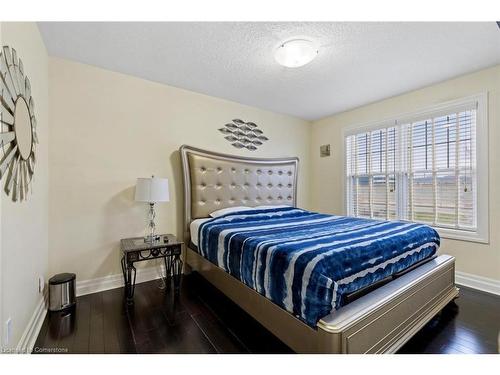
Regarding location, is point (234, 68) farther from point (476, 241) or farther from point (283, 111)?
point (476, 241)

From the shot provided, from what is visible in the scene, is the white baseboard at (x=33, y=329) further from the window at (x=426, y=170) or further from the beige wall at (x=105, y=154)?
the window at (x=426, y=170)

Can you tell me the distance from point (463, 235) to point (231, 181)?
9.40ft

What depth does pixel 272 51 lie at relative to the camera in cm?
Answer: 216

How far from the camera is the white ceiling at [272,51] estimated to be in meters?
1.86

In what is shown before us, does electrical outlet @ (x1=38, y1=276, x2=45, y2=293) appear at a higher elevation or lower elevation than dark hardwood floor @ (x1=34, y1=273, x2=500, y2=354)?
higher

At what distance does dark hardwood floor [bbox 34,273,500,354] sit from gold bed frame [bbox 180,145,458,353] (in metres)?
0.12

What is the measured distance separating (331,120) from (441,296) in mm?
3023

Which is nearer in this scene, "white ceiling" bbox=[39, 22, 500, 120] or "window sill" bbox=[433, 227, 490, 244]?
"white ceiling" bbox=[39, 22, 500, 120]

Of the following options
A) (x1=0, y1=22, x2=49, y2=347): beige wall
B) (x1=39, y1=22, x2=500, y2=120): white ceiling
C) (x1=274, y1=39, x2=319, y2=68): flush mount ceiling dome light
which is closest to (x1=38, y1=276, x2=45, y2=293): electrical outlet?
(x1=0, y1=22, x2=49, y2=347): beige wall

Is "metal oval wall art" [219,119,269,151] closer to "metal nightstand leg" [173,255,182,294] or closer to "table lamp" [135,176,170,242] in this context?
"table lamp" [135,176,170,242]

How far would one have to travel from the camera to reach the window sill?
2554mm

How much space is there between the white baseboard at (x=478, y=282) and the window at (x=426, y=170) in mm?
426
